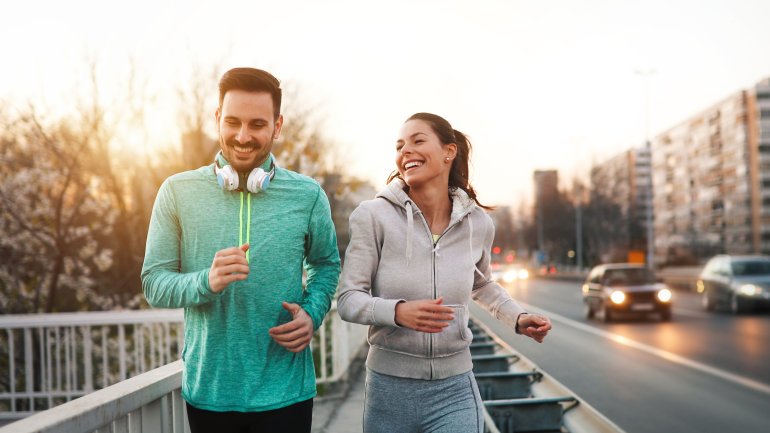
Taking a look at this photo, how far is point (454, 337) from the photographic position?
9.27 feet

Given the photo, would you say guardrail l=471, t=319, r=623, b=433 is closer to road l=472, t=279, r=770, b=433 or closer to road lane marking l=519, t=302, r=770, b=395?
road l=472, t=279, r=770, b=433

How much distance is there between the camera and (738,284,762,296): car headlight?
20633mm

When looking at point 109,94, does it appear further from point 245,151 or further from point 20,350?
point 245,151

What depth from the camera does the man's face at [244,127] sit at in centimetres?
247

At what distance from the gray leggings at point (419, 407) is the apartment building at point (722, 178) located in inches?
Result: 3781

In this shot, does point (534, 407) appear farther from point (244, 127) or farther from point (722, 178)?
point (722, 178)

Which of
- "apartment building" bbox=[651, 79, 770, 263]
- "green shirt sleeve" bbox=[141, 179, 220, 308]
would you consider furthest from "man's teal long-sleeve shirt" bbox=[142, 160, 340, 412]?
"apartment building" bbox=[651, 79, 770, 263]

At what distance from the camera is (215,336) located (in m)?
2.39

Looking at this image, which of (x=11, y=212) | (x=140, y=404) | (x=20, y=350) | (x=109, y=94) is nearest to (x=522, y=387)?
(x=140, y=404)

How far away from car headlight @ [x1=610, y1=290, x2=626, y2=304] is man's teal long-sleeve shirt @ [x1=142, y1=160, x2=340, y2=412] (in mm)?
18200

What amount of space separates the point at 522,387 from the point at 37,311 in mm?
8067

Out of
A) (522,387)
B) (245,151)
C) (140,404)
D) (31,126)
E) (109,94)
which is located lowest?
(522,387)

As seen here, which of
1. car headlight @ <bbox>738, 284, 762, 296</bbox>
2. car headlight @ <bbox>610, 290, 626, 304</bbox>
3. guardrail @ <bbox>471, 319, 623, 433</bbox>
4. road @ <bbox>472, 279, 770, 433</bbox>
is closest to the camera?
guardrail @ <bbox>471, 319, 623, 433</bbox>

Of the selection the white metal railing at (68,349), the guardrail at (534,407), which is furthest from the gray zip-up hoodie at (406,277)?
the white metal railing at (68,349)
